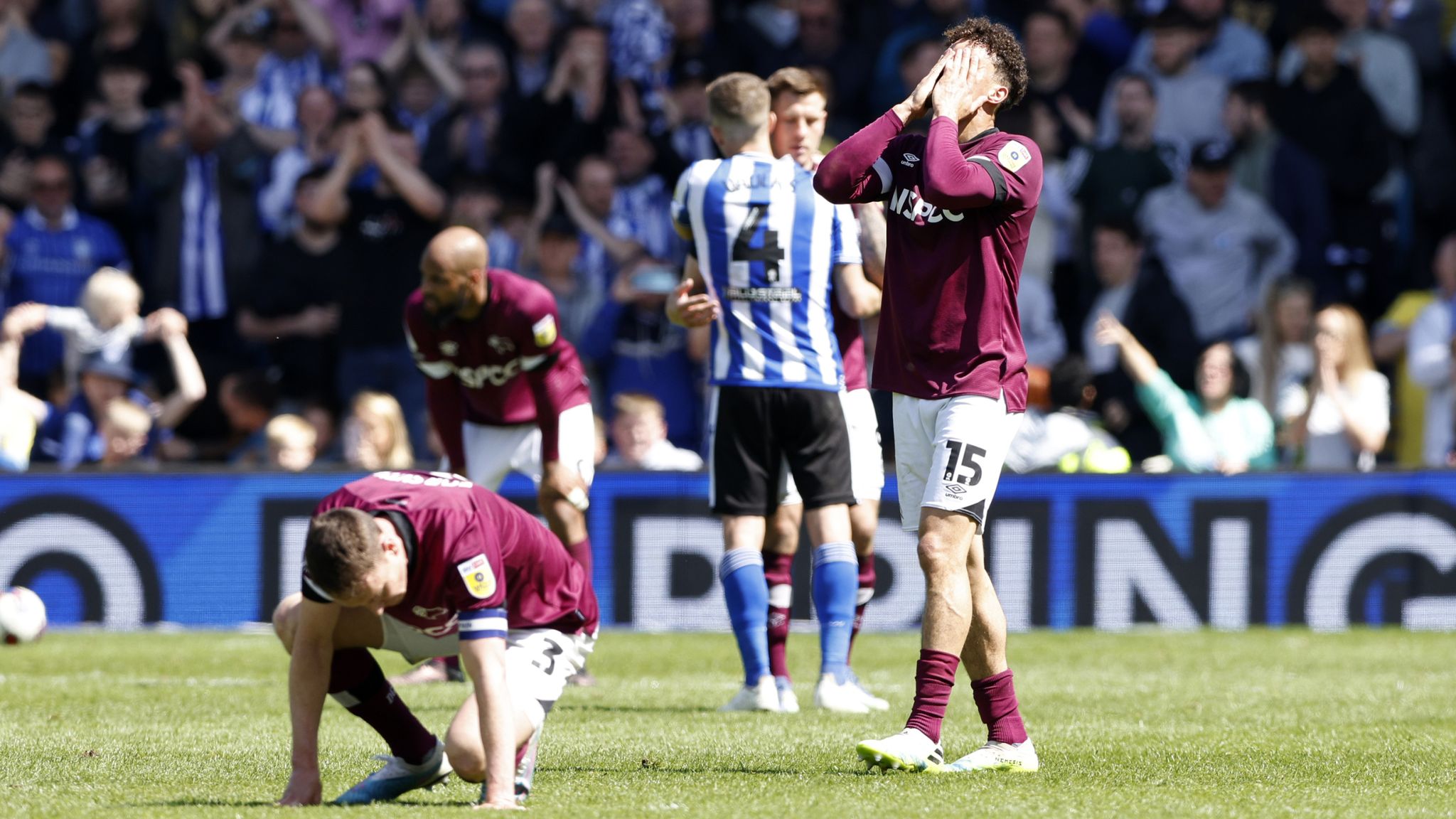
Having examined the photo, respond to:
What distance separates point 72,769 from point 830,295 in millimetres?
3744

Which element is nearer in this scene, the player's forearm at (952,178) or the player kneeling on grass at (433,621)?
the player kneeling on grass at (433,621)

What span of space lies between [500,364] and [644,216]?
6164mm

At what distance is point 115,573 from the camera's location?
40.8 feet

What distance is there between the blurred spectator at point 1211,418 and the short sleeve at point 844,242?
15.1ft

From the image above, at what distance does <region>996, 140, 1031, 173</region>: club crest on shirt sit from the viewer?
615cm

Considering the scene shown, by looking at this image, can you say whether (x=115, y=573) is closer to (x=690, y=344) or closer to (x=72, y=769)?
(x=690, y=344)

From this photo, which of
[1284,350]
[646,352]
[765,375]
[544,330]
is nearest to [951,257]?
[765,375]

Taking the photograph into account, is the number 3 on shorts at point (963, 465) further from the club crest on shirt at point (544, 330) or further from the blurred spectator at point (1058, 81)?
the blurred spectator at point (1058, 81)

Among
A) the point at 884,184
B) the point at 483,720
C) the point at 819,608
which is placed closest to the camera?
the point at 483,720

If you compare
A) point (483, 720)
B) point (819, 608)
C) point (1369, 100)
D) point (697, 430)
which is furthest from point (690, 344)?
point (483, 720)

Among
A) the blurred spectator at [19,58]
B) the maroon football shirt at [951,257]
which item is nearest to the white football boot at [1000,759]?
the maroon football shirt at [951,257]

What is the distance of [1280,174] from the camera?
14.3m

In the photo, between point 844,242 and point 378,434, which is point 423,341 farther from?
point 378,434

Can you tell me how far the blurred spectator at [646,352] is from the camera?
14188mm
